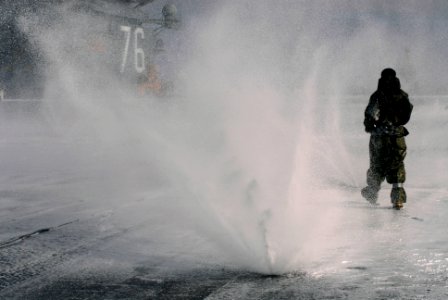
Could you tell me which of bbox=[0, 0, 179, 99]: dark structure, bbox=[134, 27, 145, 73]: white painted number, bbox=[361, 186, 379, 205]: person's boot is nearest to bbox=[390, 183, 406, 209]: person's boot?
bbox=[361, 186, 379, 205]: person's boot

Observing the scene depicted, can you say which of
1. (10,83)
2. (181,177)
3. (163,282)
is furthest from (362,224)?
(10,83)

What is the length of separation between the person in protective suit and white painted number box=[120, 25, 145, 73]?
40.2 m

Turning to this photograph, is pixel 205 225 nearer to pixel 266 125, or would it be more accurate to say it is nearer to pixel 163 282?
pixel 163 282

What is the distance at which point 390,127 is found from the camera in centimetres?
629

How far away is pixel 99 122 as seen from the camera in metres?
24.0

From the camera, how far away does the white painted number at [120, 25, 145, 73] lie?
150ft

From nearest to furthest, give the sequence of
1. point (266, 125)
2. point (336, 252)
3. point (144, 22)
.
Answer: point (336, 252)
point (266, 125)
point (144, 22)

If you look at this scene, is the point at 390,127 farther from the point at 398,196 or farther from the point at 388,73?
the point at 398,196

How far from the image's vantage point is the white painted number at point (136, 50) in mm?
45850

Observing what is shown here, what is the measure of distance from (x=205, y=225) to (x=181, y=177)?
136 inches

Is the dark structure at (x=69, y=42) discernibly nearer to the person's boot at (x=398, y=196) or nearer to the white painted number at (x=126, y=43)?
the white painted number at (x=126, y=43)

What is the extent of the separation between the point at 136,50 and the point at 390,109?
4419cm

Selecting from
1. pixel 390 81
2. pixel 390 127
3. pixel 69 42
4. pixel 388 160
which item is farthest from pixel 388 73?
pixel 69 42

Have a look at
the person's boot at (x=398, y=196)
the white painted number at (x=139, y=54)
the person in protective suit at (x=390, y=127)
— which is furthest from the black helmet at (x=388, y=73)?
the white painted number at (x=139, y=54)
